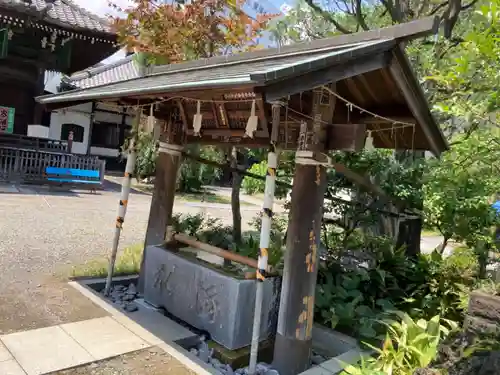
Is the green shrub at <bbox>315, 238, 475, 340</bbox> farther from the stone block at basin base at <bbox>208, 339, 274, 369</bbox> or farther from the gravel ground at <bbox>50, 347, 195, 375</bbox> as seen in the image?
the gravel ground at <bbox>50, 347, 195, 375</bbox>

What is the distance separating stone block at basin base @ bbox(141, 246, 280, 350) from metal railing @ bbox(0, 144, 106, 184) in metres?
11.5

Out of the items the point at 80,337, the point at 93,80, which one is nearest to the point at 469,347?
the point at 80,337

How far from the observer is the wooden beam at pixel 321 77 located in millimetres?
3426

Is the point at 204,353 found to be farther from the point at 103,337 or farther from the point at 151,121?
the point at 151,121

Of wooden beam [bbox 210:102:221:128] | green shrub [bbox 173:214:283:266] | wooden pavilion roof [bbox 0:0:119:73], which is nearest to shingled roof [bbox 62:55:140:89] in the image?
wooden pavilion roof [bbox 0:0:119:73]

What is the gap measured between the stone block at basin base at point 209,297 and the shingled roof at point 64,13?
11922 mm

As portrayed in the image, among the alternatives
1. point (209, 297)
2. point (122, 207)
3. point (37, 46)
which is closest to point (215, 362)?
A: point (209, 297)

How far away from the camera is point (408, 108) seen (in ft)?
16.5

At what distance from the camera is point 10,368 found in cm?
385

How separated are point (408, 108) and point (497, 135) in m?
1.42

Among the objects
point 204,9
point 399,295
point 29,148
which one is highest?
point 204,9

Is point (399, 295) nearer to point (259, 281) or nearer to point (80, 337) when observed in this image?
point (259, 281)

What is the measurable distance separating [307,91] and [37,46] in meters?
16.0

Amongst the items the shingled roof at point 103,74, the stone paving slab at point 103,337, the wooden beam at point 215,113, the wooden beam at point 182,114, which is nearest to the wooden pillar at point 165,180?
the wooden beam at point 182,114
